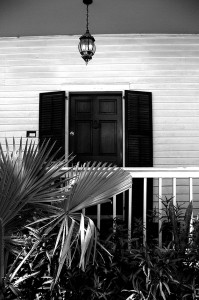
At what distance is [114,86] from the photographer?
6488 millimetres

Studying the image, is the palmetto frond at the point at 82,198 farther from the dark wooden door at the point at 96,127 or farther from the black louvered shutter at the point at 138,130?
the dark wooden door at the point at 96,127

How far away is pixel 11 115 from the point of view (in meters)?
6.55

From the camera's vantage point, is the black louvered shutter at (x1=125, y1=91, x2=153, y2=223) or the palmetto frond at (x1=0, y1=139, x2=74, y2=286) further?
the black louvered shutter at (x1=125, y1=91, x2=153, y2=223)

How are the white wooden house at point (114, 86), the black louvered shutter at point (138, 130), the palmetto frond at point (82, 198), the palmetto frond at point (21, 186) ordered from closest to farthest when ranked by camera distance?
the palmetto frond at point (21, 186)
the palmetto frond at point (82, 198)
the black louvered shutter at point (138, 130)
the white wooden house at point (114, 86)

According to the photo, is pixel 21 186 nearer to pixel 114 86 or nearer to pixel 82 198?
pixel 82 198

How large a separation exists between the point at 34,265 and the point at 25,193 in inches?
29.8

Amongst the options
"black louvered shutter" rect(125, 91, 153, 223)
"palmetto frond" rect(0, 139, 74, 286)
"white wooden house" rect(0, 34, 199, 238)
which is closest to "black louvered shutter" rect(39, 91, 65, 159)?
"white wooden house" rect(0, 34, 199, 238)

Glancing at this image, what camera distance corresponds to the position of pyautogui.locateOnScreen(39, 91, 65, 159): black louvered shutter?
6.22 meters

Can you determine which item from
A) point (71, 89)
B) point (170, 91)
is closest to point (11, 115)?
point (71, 89)

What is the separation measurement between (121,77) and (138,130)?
102 cm

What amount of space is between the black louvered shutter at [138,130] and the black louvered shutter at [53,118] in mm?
1074

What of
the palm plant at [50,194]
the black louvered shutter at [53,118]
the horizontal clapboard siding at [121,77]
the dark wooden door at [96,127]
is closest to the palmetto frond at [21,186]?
the palm plant at [50,194]

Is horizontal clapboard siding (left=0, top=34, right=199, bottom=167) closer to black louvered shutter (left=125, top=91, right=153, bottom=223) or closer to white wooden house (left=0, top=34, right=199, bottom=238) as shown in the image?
white wooden house (left=0, top=34, right=199, bottom=238)

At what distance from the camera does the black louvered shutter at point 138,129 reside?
6.16m
